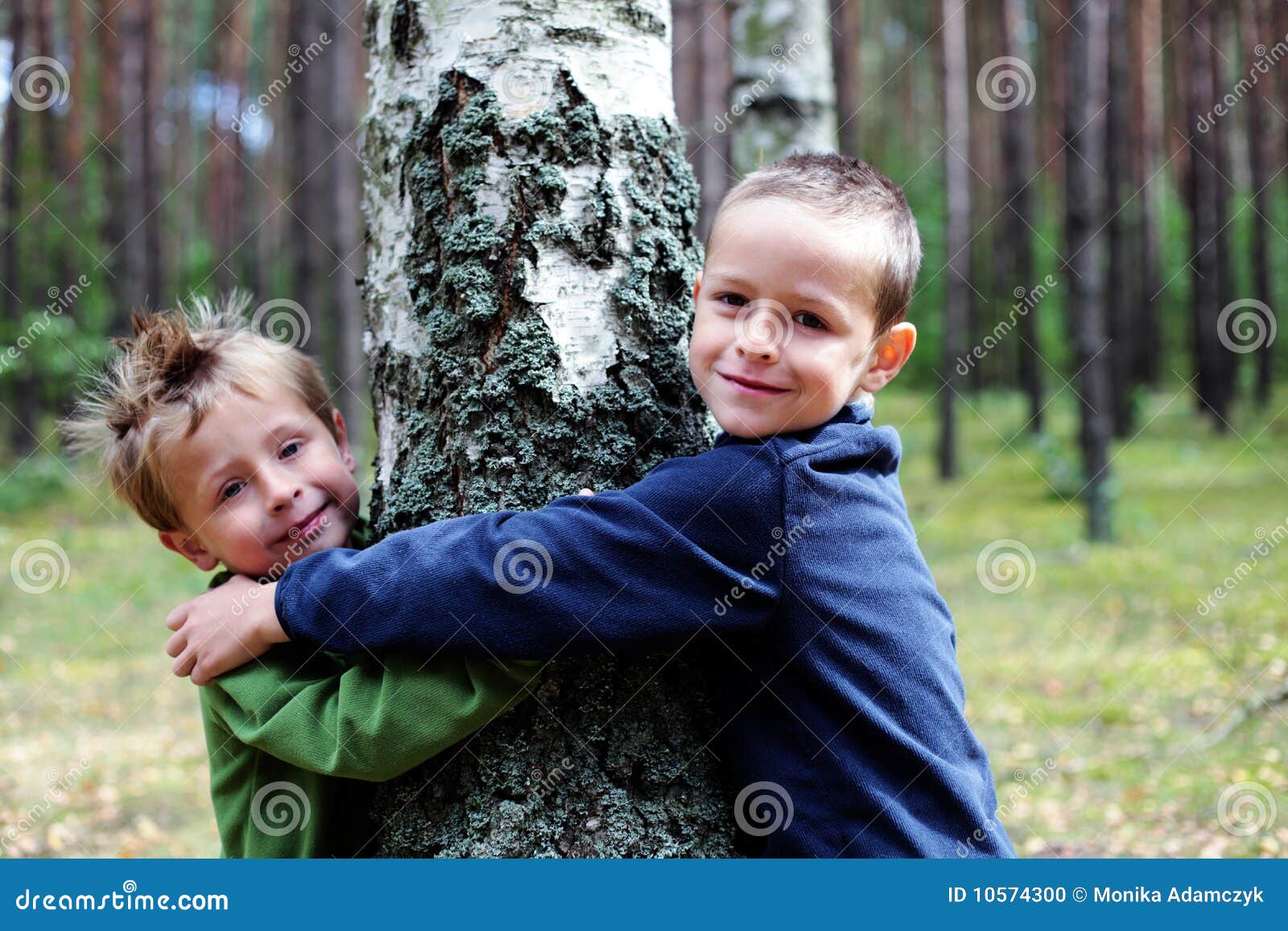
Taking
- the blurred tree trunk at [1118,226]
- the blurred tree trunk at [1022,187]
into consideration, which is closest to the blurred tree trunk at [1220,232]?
the blurred tree trunk at [1118,226]

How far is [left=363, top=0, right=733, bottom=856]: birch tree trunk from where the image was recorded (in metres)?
1.77

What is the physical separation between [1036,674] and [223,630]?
5.13 m

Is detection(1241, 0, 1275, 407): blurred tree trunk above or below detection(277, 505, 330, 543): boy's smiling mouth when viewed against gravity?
above

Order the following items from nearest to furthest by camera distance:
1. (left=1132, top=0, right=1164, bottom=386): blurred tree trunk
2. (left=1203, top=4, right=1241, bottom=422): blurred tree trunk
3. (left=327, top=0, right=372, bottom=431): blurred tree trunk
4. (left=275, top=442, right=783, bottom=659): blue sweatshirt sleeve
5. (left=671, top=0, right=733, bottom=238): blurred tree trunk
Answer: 1. (left=275, top=442, right=783, bottom=659): blue sweatshirt sleeve
2. (left=671, top=0, right=733, bottom=238): blurred tree trunk
3. (left=327, top=0, right=372, bottom=431): blurred tree trunk
4. (left=1203, top=4, right=1241, bottom=422): blurred tree trunk
5. (left=1132, top=0, right=1164, bottom=386): blurred tree trunk

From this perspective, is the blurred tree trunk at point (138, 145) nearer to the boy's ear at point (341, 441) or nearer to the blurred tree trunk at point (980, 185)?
the boy's ear at point (341, 441)

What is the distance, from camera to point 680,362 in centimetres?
195

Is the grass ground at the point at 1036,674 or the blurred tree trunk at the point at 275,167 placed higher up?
the blurred tree trunk at the point at 275,167

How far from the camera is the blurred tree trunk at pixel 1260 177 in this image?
53.2 ft

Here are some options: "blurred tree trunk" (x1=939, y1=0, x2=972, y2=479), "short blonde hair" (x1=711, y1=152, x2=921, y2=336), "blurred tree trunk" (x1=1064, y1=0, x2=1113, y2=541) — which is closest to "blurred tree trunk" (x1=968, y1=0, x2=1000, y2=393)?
"blurred tree trunk" (x1=939, y1=0, x2=972, y2=479)

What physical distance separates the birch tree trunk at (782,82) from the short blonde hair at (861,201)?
4756mm

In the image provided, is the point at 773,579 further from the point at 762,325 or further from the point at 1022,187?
the point at 1022,187

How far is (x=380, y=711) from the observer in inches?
64.5

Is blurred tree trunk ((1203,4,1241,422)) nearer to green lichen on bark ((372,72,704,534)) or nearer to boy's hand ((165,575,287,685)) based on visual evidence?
green lichen on bark ((372,72,704,534))

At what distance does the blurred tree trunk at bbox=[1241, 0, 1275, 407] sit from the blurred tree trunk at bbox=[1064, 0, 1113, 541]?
27.6ft
